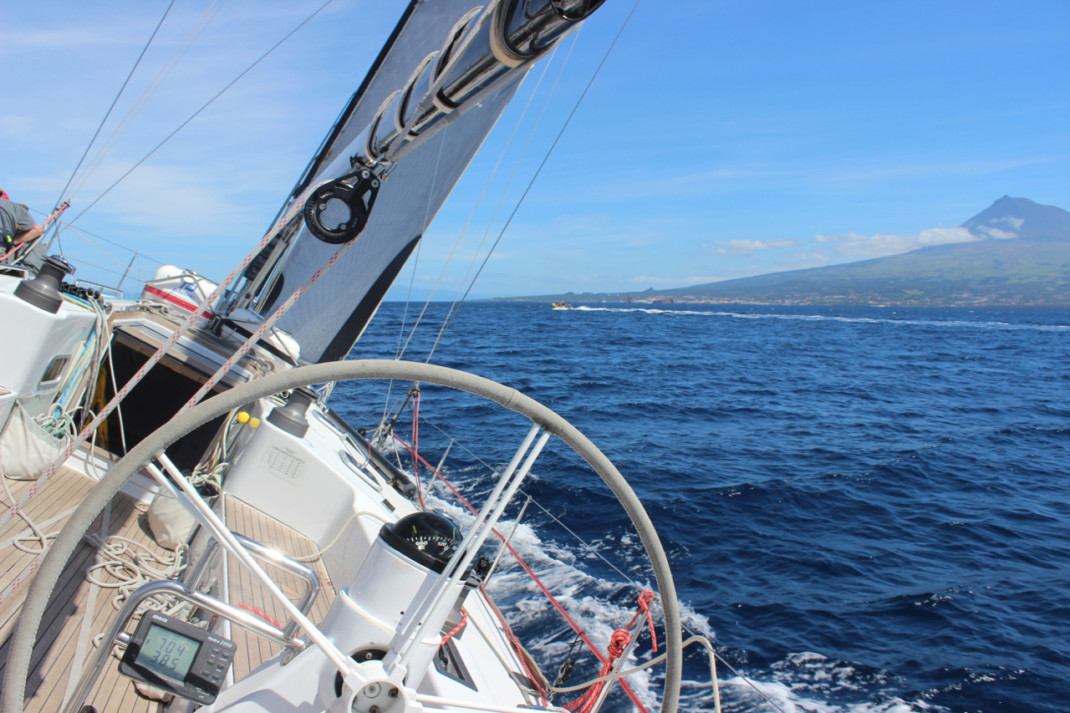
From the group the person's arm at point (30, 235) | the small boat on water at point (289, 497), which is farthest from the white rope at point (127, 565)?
the person's arm at point (30, 235)

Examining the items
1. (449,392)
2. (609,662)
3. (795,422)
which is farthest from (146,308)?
(795,422)

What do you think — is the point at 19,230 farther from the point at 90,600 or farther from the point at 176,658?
the point at 176,658

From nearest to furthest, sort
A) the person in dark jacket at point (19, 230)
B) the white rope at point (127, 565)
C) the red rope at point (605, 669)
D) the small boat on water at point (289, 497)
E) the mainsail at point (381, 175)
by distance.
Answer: the small boat on water at point (289, 497) < the red rope at point (605, 669) < the mainsail at point (381, 175) < the white rope at point (127, 565) < the person in dark jacket at point (19, 230)

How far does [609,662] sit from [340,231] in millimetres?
2833

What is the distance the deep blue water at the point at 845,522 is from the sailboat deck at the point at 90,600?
389cm

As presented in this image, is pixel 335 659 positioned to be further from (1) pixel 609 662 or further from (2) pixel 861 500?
(2) pixel 861 500

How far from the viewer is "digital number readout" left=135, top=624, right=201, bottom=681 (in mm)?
1698

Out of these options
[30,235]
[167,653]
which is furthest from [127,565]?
[30,235]

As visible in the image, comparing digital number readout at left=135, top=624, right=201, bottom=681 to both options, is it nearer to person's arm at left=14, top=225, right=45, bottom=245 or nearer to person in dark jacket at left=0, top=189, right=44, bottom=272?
person in dark jacket at left=0, top=189, right=44, bottom=272

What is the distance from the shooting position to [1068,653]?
22.4 ft

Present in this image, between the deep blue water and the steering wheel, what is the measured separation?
486 centimetres

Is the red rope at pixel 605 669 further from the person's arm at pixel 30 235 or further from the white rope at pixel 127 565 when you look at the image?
the person's arm at pixel 30 235

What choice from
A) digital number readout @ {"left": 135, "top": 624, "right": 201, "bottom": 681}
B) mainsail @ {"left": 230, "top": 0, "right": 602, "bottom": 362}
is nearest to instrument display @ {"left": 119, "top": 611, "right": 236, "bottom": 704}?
digital number readout @ {"left": 135, "top": 624, "right": 201, "bottom": 681}

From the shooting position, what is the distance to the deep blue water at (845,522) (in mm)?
6316
